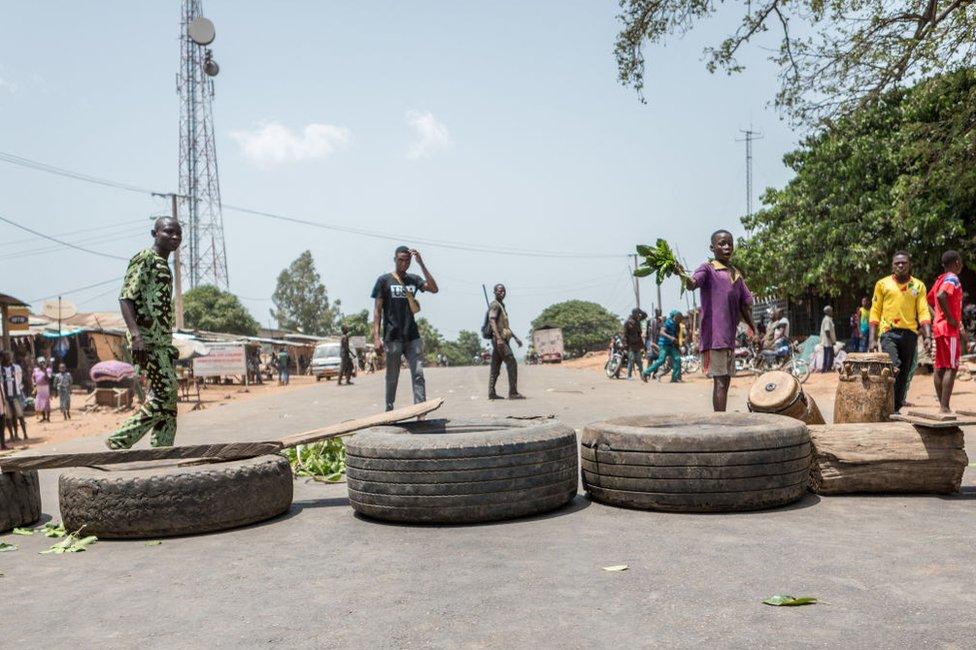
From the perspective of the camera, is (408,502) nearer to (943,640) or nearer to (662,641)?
(662,641)

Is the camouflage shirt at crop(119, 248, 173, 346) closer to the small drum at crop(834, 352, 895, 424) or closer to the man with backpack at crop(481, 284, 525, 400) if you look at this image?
the small drum at crop(834, 352, 895, 424)

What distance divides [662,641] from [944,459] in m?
3.27

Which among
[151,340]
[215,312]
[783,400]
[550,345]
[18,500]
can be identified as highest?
[215,312]

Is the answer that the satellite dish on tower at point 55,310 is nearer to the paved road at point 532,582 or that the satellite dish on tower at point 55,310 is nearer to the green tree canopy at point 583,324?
the paved road at point 532,582

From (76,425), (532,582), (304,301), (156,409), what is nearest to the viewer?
(532,582)

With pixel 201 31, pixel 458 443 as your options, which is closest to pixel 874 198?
pixel 458 443

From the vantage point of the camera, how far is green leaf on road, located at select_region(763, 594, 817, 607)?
9.39 feet

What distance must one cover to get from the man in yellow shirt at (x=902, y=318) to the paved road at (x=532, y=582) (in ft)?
11.3

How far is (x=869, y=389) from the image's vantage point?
6.57 metres

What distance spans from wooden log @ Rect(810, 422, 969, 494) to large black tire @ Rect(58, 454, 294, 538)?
12.0ft

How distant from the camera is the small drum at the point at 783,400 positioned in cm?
627

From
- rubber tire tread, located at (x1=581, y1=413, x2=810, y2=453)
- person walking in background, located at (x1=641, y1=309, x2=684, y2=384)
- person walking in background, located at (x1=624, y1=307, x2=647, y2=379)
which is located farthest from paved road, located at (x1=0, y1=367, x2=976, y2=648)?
person walking in background, located at (x1=624, y1=307, x2=647, y2=379)

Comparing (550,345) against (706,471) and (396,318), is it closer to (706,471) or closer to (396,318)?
(396,318)

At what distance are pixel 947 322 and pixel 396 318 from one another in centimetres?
564
